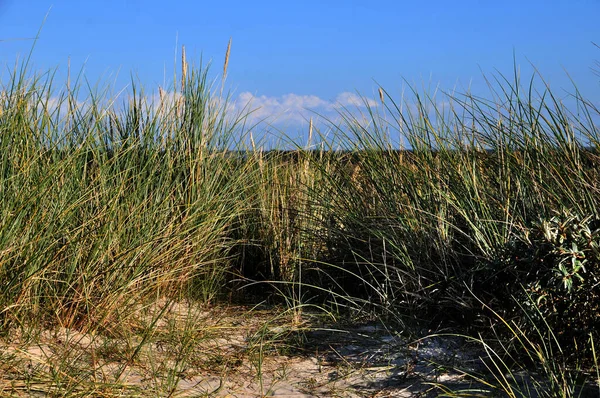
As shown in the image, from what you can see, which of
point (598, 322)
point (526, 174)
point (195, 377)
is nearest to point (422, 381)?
point (598, 322)

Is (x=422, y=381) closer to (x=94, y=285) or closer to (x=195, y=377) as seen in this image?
(x=195, y=377)

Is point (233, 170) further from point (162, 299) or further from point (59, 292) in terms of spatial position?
point (59, 292)

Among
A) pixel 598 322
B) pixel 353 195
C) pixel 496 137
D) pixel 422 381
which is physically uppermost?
pixel 496 137

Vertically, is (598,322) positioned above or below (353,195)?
below

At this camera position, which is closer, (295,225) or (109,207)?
(109,207)

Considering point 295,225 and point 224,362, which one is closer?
point 224,362

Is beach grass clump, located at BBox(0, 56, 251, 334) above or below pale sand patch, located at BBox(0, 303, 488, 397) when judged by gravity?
above

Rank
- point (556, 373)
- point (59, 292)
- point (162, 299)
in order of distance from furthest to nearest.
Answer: point (162, 299)
point (59, 292)
point (556, 373)

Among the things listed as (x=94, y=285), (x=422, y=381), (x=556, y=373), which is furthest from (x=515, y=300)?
(x=94, y=285)

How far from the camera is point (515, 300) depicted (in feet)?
8.27

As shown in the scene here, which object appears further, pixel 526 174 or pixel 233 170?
pixel 233 170

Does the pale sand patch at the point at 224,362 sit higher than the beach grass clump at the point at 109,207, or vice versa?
the beach grass clump at the point at 109,207

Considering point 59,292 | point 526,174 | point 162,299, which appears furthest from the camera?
point 162,299

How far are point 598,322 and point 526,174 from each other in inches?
30.5
